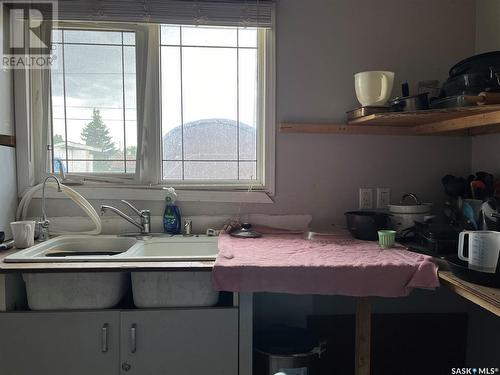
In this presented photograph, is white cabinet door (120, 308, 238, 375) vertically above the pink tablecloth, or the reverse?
the pink tablecloth

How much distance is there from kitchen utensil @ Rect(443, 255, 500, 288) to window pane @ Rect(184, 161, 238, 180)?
117cm

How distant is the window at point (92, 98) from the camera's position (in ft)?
6.31

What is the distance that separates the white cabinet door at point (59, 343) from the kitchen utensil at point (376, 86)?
1460 mm

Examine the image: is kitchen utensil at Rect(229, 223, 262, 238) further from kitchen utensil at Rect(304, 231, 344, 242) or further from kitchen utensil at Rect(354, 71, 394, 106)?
kitchen utensil at Rect(354, 71, 394, 106)

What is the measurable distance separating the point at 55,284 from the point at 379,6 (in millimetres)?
2062

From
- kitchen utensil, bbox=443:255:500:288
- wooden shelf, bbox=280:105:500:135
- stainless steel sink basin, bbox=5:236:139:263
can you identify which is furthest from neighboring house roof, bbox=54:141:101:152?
kitchen utensil, bbox=443:255:500:288

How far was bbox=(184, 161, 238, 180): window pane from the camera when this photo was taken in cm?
200

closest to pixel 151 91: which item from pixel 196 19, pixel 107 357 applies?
pixel 196 19

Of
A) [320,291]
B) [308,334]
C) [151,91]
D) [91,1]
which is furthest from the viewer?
[151,91]

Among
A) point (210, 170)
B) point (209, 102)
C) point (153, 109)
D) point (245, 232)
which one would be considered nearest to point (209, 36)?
point (209, 102)

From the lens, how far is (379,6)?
193 centimetres

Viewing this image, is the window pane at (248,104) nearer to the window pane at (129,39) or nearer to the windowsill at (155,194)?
the windowsill at (155,194)

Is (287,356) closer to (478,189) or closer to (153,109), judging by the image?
(478,189)

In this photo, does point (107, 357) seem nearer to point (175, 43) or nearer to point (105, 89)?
point (105, 89)
